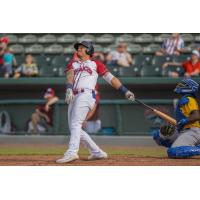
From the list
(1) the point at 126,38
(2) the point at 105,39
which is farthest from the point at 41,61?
(1) the point at 126,38

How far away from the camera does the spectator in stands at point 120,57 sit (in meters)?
14.6

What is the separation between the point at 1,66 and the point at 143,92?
3.28 m

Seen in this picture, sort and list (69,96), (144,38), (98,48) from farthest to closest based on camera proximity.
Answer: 1. (144,38)
2. (98,48)
3. (69,96)

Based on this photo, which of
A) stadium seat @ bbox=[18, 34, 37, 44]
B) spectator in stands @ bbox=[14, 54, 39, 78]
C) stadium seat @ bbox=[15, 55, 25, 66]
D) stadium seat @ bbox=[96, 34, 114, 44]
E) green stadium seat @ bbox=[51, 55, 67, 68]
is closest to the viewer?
spectator in stands @ bbox=[14, 54, 39, 78]

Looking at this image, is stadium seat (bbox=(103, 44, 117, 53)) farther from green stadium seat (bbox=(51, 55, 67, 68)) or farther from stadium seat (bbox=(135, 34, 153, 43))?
green stadium seat (bbox=(51, 55, 67, 68))

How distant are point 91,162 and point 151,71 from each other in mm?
5898

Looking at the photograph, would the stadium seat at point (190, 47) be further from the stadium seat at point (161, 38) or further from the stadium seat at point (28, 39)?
the stadium seat at point (28, 39)

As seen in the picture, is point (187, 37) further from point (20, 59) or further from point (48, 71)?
point (20, 59)

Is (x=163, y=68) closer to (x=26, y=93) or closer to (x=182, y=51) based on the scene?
(x=182, y=51)

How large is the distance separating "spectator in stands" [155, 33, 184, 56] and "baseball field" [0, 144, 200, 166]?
364cm

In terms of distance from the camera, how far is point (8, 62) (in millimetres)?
14539

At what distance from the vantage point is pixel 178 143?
8.99m

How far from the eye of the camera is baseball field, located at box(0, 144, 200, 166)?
27.7ft

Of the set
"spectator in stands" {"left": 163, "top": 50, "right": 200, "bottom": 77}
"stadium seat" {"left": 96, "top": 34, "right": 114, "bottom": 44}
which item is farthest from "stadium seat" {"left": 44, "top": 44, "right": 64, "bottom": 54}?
"spectator in stands" {"left": 163, "top": 50, "right": 200, "bottom": 77}
